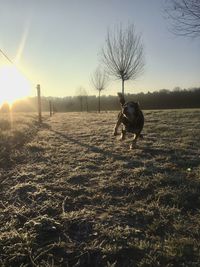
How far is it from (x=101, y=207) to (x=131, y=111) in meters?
4.93

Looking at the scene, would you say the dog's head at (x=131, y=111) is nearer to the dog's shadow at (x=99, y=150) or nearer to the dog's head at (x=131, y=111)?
the dog's head at (x=131, y=111)

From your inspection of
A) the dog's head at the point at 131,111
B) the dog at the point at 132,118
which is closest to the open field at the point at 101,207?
the dog at the point at 132,118

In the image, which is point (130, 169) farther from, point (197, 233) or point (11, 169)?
point (197, 233)

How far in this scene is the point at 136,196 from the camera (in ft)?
17.5

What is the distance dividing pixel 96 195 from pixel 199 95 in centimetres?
4929

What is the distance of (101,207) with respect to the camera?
4.94 m

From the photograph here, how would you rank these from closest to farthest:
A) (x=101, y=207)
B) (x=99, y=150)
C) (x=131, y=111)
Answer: (x=101, y=207), (x=99, y=150), (x=131, y=111)

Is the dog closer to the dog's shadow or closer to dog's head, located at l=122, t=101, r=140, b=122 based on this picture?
dog's head, located at l=122, t=101, r=140, b=122

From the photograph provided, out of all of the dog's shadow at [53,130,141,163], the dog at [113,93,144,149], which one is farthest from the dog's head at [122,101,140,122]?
the dog's shadow at [53,130,141,163]

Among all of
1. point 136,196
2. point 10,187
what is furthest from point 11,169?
point 136,196

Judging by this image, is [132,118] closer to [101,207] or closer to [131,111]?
[131,111]

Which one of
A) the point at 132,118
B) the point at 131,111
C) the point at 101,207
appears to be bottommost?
the point at 101,207

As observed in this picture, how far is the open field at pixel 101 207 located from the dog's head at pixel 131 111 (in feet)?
3.25

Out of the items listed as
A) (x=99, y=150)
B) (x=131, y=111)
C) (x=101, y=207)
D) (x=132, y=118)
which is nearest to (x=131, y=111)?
(x=131, y=111)
